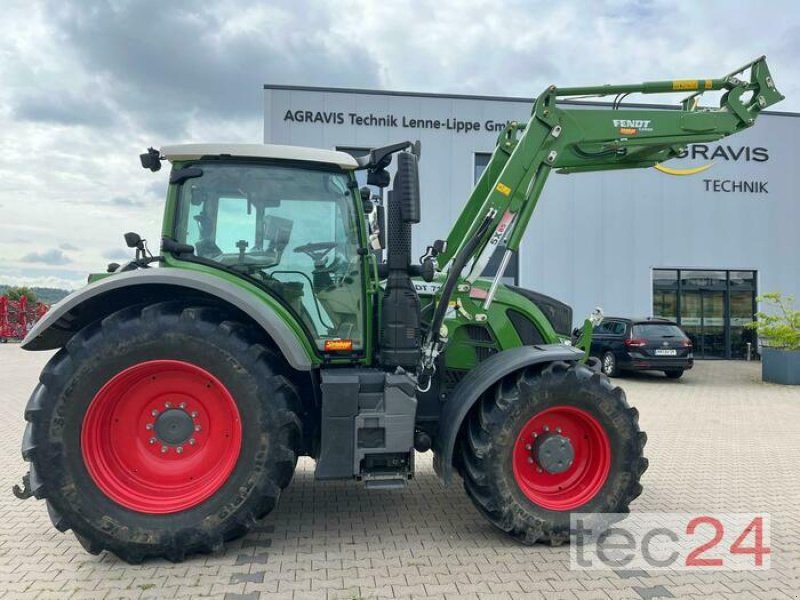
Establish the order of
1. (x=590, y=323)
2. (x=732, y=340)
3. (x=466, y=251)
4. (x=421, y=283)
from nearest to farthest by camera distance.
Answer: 1. (x=466, y=251)
2. (x=421, y=283)
3. (x=590, y=323)
4. (x=732, y=340)

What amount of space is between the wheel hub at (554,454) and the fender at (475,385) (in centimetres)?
55

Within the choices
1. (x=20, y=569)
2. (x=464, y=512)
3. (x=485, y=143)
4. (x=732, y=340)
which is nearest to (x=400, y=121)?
(x=485, y=143)

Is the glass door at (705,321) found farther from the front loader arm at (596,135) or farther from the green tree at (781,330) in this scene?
the front loader arm at (596,135)

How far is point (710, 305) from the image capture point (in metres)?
19.4

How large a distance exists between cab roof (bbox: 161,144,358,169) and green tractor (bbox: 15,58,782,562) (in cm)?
1

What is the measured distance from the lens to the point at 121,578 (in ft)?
11.3

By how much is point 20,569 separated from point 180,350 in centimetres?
165

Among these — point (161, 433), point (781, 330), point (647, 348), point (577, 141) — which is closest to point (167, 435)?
point (161, 433)

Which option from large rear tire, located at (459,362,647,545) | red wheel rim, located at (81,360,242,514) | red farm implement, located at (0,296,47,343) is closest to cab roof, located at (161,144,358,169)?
red wheel rim, located at (81,360,242,514)

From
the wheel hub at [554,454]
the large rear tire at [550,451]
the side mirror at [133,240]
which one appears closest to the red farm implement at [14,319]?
the side mirror at [133,240]

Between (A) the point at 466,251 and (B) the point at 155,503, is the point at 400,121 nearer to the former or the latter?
(A) the point at 466,251

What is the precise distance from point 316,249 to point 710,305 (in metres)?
18.7

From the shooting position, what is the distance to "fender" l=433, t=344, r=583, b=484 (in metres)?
3.97

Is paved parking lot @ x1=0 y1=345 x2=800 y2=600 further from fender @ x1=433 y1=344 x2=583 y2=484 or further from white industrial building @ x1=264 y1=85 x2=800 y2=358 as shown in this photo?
white industrial building @ x1=264 y1=85 x2=800 y2=358
